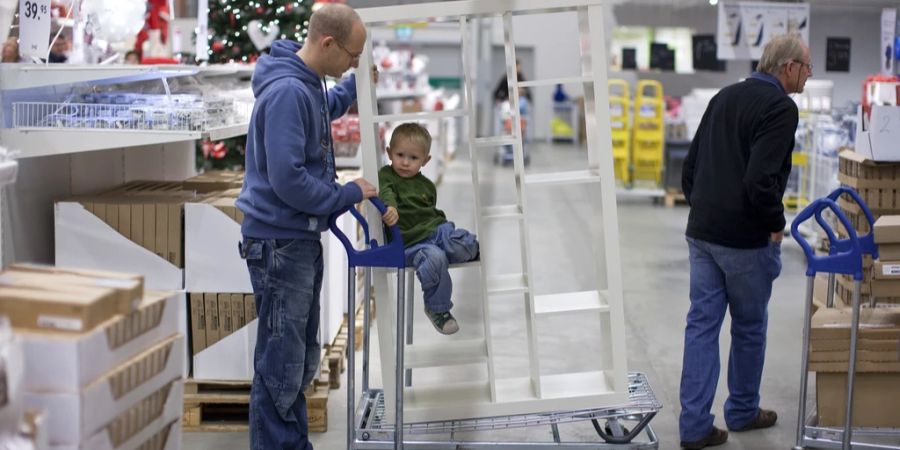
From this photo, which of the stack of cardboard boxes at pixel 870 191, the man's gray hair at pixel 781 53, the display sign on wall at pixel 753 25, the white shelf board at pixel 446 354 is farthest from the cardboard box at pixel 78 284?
the display sign on wall at pixel 753 25

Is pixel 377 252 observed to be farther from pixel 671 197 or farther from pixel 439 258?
pixel 671 197

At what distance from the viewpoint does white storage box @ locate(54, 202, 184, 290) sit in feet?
15.0

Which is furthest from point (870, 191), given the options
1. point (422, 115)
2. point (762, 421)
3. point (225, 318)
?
point (225, 318)

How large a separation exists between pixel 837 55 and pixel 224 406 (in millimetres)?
7498

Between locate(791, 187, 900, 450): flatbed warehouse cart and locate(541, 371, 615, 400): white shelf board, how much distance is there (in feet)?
2.57

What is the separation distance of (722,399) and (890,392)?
A: 92cm

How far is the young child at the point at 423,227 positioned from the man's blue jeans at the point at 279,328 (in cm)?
38

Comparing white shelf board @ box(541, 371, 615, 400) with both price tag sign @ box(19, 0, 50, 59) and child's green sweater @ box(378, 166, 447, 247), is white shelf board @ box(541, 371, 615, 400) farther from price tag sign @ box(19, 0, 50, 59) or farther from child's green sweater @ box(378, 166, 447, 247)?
price tag sign @ box(19, 0, 50, 59)

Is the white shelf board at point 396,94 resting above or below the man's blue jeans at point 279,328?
above

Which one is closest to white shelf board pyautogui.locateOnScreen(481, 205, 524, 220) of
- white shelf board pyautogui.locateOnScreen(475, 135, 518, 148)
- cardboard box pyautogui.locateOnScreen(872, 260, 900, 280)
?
white shelf board pyautogui.locateOnScreen(475, 135, 518, 148)

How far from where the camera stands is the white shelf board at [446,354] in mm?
4191

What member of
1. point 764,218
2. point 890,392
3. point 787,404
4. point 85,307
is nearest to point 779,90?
point 764,218

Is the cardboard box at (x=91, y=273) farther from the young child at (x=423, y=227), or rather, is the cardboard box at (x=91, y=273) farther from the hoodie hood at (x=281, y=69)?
the young child at (x=423, y=227)

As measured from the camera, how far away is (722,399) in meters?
5.35
